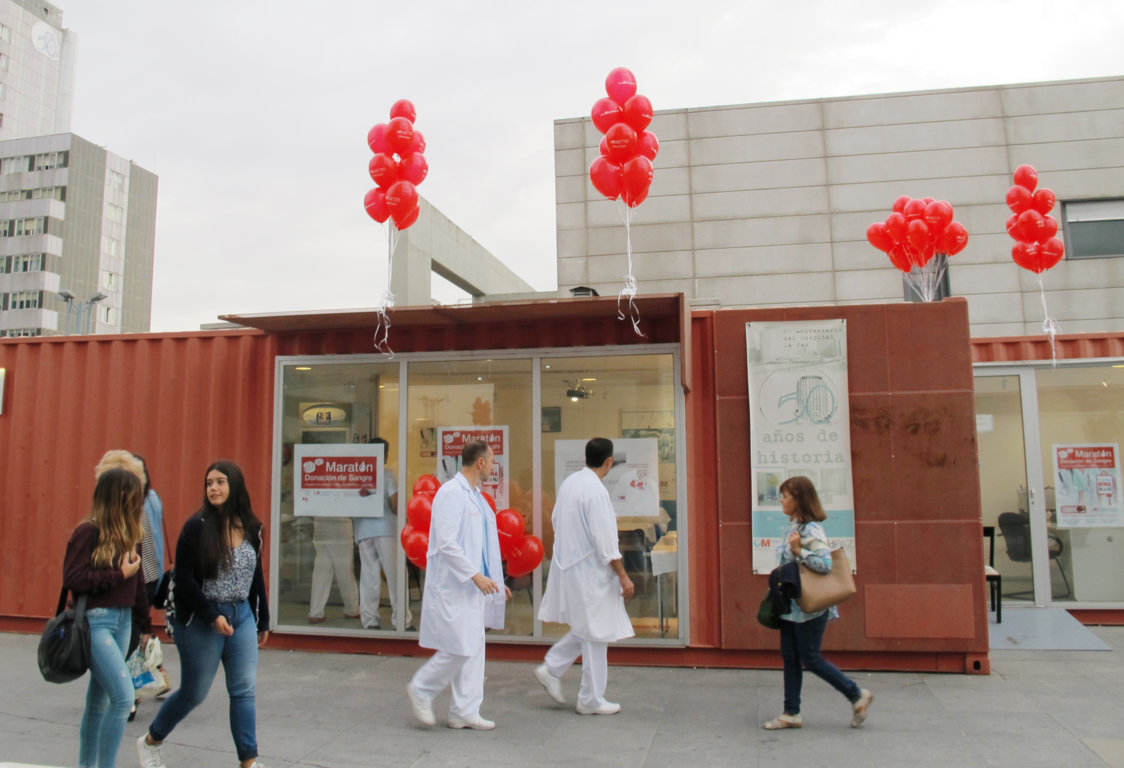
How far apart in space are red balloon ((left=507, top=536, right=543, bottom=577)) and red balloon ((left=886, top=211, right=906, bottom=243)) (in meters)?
5.71

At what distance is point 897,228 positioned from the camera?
9656mm

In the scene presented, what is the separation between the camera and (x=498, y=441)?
24.5 ft

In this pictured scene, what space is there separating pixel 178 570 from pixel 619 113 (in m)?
4.69

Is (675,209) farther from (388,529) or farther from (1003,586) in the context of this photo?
(388,529)

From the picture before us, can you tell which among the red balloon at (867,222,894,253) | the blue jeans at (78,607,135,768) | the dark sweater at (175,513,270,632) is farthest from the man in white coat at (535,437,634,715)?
the red balloon at (867,222,894,253)

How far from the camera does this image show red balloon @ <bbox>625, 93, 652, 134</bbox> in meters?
6.67

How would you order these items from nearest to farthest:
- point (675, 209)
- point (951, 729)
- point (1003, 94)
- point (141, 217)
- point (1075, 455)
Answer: point (951, 729), point (1075, 455), point (1003, 94), point (675, 209), point (141, 217)

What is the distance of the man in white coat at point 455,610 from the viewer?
527 centimetres

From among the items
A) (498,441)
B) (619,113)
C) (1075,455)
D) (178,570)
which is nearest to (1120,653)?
(1075,455)

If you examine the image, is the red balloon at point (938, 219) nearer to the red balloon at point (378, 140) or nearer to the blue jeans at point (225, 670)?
the red balloon at point (378, 140)

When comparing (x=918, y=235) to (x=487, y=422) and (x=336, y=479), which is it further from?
(x=336, y=479)

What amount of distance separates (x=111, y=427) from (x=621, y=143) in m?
5.56

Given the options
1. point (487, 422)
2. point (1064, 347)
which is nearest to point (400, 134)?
point (487, 422)

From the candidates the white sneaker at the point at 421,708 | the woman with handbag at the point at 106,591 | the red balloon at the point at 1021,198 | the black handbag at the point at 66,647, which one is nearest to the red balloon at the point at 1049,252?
the red balloon at the point at 1021,198
